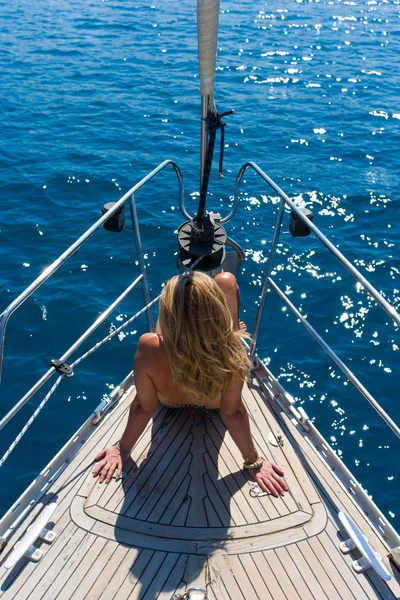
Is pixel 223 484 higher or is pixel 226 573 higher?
pixel 223 484

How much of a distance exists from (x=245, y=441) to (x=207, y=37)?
84.6 inches

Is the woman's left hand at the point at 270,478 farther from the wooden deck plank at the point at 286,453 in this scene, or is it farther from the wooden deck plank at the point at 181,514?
the wooden deck plank at the point at 181,514

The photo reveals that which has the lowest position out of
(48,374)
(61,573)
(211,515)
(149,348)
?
(61,573)

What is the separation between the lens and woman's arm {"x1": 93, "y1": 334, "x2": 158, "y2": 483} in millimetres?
2822

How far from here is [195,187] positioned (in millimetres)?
9773

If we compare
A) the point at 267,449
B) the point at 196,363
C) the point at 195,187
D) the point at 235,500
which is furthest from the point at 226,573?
the point at 195,187

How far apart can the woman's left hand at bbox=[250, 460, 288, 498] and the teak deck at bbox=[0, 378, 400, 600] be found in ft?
0.16

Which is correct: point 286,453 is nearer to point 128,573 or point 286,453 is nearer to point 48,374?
point 128,573

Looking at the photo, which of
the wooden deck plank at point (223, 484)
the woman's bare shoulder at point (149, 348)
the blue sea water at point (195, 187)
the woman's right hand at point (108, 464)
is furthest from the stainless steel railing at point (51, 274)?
the blue sea water at point (195, 187)

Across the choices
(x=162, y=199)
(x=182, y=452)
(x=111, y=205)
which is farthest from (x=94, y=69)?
(x=182, y=452)

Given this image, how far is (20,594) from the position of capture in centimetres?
260

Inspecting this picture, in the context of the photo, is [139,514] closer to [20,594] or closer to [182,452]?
[182,452]

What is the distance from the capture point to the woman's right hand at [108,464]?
10.3 ft

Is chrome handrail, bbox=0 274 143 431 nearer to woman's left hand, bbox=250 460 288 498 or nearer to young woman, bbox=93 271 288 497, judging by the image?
young woman, bbox=93 271 288 497
